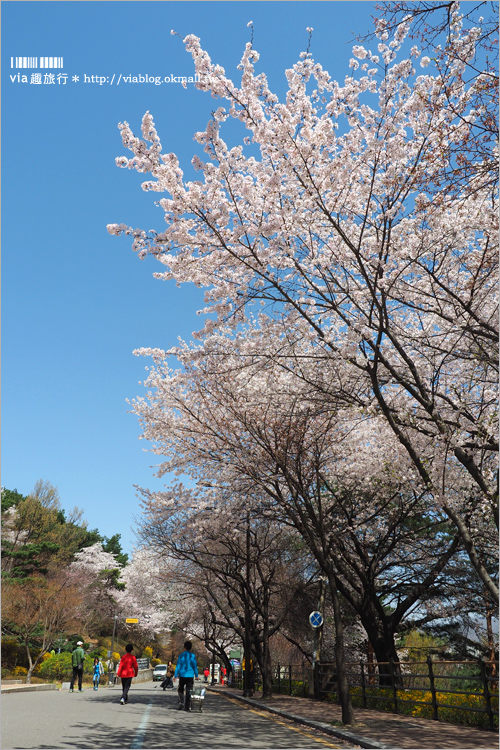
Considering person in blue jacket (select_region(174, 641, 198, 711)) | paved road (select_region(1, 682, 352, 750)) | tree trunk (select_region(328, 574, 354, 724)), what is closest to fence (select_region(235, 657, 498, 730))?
tree trunk (select_region(328, 574, 354, 724))

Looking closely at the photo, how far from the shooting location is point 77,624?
44.4 m

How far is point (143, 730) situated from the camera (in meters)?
11.6

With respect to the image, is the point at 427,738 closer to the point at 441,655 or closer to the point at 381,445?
the point at 381,445

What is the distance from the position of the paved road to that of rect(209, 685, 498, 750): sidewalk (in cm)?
42

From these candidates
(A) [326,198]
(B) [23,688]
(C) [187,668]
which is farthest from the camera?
(B) [23,688]

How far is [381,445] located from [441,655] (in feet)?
38.5

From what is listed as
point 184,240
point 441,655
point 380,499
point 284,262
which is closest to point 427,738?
point 284,262

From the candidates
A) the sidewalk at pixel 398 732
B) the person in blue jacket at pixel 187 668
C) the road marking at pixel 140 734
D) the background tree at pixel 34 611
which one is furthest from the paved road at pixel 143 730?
the background tree at pixel 34 611

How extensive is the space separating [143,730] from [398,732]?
183 inches

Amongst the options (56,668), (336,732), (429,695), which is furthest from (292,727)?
(56,668)

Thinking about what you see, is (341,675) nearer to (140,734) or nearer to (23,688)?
(140,734)

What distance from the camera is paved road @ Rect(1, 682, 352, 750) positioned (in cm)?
953

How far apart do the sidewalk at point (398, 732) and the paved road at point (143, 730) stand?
0.42 metres

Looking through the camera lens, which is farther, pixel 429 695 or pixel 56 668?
pixel 56 668
